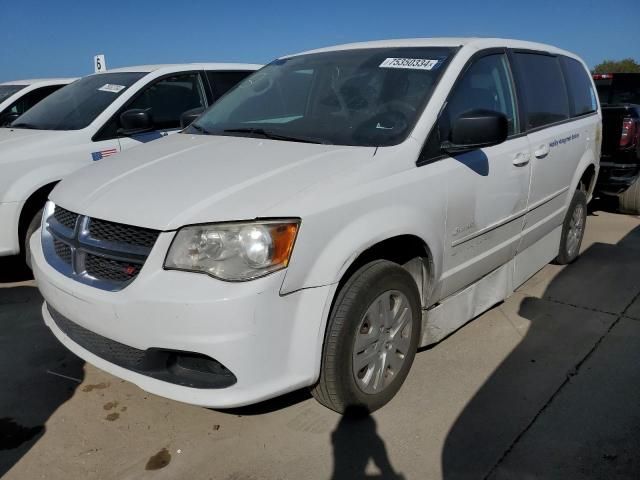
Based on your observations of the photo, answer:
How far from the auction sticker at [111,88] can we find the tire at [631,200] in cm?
571

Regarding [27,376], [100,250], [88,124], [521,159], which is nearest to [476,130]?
[521,159]

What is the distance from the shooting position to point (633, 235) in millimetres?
5902

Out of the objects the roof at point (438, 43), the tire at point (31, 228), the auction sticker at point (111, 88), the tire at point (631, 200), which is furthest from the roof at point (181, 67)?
the tire at point (631, 200)

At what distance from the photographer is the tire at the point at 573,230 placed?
15.0 ft

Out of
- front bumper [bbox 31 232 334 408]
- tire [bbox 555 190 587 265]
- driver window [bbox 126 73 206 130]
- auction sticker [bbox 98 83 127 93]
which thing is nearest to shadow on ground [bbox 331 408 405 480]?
front bumper [bbox 31 232 334 408]

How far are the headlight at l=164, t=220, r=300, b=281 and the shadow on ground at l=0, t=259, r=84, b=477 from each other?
4.09 ft

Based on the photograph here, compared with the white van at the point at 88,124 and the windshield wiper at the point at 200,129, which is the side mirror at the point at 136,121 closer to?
the white van at the point at 88,124

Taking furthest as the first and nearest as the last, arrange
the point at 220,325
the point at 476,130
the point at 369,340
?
the point at 476,130 → the point at 369,340 → the point at 220,325

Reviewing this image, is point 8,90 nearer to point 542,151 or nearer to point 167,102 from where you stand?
point 167,102

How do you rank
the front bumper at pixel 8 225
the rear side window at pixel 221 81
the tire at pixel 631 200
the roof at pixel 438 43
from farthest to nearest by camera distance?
the tire at pixel 631 200 → the rear side window at pixel 221 81 → the front bumper at pixel 8 225 → the roof at pixel 438 43

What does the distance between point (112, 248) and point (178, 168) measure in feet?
1.85

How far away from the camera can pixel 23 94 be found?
25.2 feet

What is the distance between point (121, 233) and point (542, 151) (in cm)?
276

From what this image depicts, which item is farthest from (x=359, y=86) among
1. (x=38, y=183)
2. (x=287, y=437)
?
(x=38, y=183)
